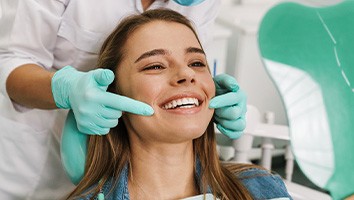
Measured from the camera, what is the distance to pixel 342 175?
157 centimetres

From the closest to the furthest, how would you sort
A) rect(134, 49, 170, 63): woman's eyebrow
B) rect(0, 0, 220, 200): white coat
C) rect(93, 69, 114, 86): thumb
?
rect(93, 69, 114, 86): thumb
rect(134, 49, 170, 63): woman's eyebrow
rect(0, 0, 220, 200): white coat

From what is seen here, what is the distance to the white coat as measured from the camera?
142 cm

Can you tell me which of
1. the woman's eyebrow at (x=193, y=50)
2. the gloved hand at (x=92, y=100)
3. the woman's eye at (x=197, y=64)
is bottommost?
the gloved hand at (x=92, y=100)

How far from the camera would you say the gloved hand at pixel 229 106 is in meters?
1.36

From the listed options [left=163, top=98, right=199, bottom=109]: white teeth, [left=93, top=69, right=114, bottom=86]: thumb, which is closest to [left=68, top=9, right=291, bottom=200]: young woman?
[left=163, top=98, right=199, bottom=109]: white teeth

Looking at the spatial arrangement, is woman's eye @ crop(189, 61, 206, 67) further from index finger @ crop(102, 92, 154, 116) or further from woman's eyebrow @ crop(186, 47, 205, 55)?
index finger @ crop(102, 92, 154, 116)

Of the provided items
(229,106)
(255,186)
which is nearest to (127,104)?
(229,106)

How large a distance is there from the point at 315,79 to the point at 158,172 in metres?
0.59

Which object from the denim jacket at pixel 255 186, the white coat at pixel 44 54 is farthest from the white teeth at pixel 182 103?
the white coat at pixel 44 54

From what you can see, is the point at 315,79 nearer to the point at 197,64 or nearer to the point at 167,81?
the point at 197,64

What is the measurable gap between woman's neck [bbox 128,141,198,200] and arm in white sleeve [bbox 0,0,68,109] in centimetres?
28

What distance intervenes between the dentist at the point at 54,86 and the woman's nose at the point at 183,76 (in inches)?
3.7

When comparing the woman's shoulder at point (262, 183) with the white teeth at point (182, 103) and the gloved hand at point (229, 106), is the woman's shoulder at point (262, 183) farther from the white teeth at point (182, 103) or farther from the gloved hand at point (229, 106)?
the white teeth at point (182, 103)

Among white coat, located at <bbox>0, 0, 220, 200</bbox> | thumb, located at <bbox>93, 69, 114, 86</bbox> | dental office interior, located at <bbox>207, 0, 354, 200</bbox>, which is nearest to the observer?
thumb, located at <bbox>93, 69, 114, 86</bbox>
